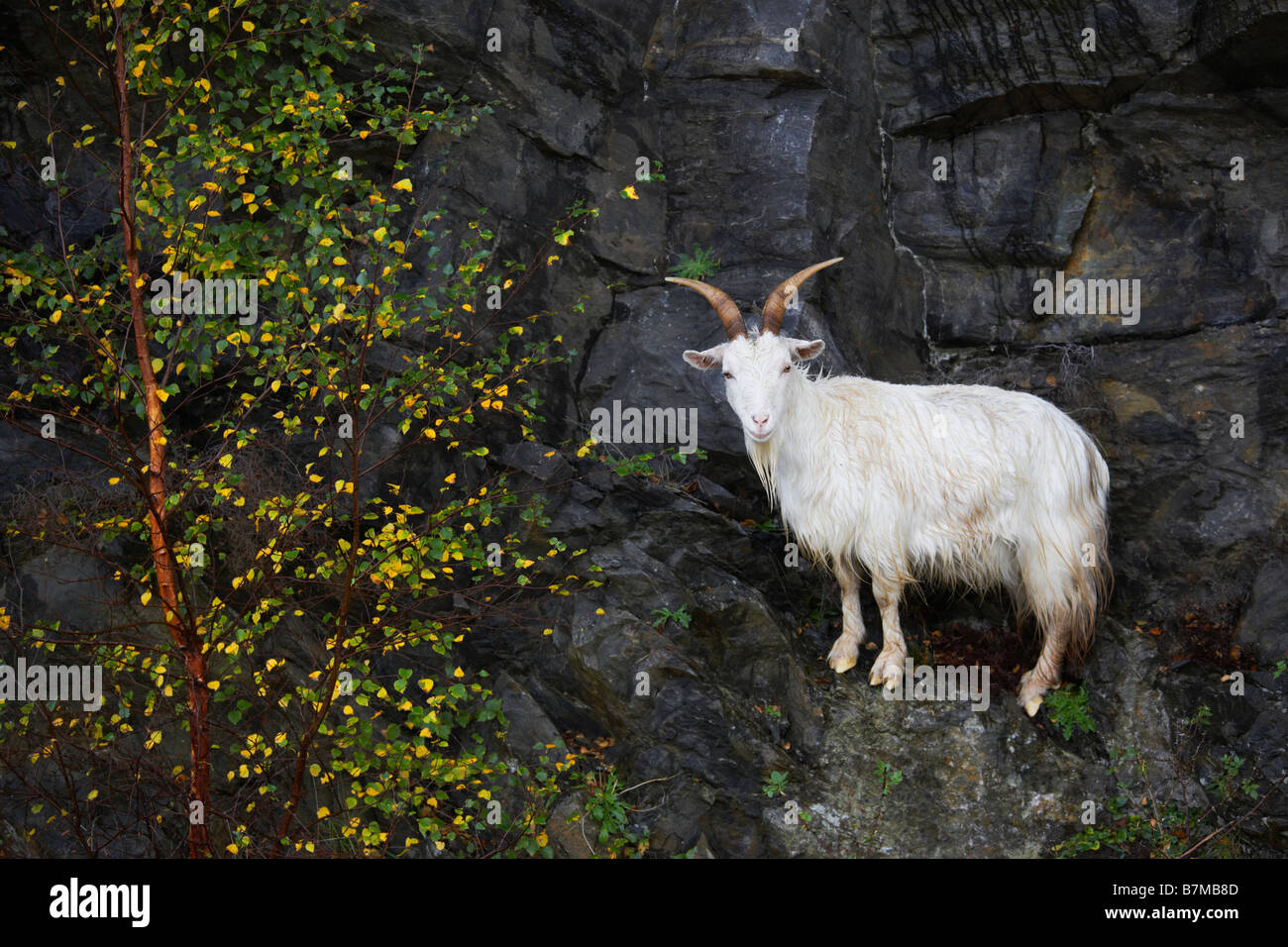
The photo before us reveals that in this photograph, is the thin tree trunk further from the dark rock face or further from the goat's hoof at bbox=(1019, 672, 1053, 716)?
the goat's hoof at bbox=(1019, 672, 1053, 716)

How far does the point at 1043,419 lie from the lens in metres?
9.23

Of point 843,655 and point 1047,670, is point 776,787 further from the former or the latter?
point 1047,670

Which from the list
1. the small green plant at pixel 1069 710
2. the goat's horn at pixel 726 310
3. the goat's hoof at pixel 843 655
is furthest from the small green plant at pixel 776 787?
the goat's horn at pixel 726 310

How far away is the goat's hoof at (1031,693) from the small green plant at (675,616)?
2.55 meters

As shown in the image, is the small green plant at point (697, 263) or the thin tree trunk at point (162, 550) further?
the small green plant at point (697, 263)

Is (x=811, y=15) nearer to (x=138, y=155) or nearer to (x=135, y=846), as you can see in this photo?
(x=138, y=155)

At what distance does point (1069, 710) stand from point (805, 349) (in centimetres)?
331

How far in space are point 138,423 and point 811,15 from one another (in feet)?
23.2

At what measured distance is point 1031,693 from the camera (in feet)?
29.6

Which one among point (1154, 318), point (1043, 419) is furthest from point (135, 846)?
point (1154, 318)

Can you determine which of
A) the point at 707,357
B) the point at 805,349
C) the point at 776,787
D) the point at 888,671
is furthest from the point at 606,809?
the point at 805,349

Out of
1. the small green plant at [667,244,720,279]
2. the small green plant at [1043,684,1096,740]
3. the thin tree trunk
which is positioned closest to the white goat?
the small green plant at [1043,684,1096,740]

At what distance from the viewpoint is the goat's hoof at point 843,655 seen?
30.1 ft

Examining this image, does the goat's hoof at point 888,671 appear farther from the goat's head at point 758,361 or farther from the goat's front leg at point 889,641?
the goat's head at point 758,361
